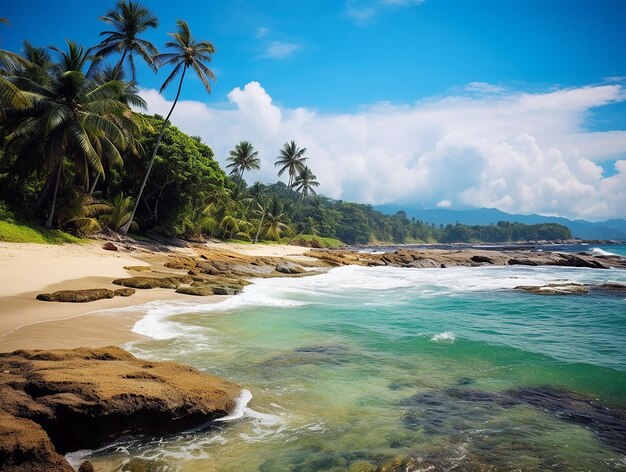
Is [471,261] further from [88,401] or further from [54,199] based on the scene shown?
[88,401]

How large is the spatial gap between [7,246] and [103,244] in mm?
6921

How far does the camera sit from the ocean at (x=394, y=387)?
4469 millimetres

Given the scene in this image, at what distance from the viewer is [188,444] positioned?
4.59 metres

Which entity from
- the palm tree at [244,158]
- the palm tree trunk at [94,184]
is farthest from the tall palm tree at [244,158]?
the palm tree trunk at [94,184]

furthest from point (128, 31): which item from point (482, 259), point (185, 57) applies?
point (482, 259)

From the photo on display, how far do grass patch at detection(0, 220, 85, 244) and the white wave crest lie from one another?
21.6 meters

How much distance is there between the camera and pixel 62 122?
890 inches

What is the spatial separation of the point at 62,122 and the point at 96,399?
24150mm

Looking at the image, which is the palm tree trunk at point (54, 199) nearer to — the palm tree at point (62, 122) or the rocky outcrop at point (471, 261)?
the palm tree at point (62, 122)

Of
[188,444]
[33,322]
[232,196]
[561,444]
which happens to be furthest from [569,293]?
[232,196]

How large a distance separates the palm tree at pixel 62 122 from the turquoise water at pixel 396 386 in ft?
53.4

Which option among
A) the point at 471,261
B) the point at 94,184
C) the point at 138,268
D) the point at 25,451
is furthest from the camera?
the point at 471,261

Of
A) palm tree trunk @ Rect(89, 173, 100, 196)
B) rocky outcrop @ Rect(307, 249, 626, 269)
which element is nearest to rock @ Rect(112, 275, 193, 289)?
palm tree trunk @ Rect(89, 173, 100, 196)

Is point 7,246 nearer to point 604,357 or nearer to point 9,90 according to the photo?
point 9,90
